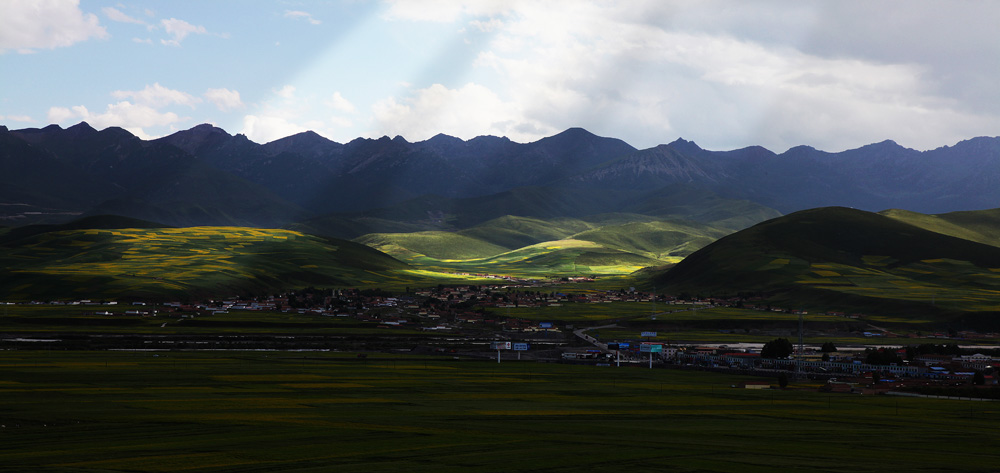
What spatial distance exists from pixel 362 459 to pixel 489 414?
25.3m

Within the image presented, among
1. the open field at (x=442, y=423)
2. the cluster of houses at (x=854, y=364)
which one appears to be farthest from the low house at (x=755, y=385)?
the cluster of houses at (x=854, y=364)

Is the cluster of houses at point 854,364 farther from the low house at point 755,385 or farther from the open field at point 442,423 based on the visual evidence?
the open field at point 442,423

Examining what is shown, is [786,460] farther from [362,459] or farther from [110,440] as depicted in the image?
[110,440]

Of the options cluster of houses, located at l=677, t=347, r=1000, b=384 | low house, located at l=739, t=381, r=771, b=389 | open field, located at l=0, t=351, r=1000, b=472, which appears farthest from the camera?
cluster of houses, located at l=677, t=347, r=1000, b=384

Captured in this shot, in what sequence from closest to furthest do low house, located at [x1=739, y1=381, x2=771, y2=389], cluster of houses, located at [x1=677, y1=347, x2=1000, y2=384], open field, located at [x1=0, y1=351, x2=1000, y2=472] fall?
1. open field, located at [x1=0, y1=351, x2=1000, y2=472]
2. low house, located at [x1=739, y1=381, x2=771, y2=389]
3. cluster of houses, located at [x1=677, y1=347, x2=1000, y2=384]

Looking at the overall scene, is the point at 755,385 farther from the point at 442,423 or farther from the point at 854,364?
the point at 442,423

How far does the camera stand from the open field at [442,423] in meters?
59.2

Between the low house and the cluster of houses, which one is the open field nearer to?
the low house

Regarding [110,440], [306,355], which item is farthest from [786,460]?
[306,355]

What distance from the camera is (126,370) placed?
11512 cm

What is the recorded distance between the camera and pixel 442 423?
7650 centimetres

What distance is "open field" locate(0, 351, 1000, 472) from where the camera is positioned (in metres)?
59.2

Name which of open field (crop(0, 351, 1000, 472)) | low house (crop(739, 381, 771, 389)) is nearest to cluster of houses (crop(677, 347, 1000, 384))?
low house (crop(739, 381, 771, 389))

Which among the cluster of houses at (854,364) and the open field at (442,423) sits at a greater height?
the cluster of houses at (854,364)
